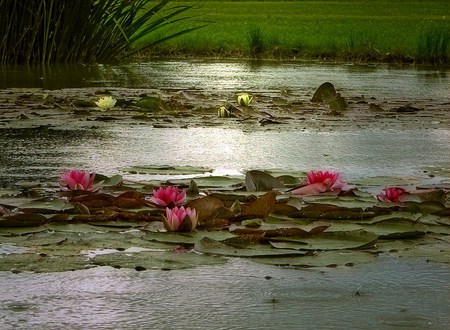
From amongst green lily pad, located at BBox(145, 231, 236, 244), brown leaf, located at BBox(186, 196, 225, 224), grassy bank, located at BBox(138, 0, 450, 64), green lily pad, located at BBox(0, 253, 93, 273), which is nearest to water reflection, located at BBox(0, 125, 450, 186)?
brown leaf, located at BBox(186, 196, 225, 224)

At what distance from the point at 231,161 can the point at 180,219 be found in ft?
5.06

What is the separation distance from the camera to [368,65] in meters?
12.8

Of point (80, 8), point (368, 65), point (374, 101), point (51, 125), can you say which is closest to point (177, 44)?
point (368, 65)

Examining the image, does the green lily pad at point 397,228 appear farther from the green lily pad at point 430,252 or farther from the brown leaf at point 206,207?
the brown leaf at point 206,207

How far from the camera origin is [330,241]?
2.62 meters

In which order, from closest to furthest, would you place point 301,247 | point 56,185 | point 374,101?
point 301,247, point 56,185, point 374,101

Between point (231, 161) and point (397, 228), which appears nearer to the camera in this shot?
point (397, 228)

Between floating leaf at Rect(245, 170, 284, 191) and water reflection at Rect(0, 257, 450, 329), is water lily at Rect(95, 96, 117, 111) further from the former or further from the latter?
water reflection at Rect(0, 257, 450, 329)

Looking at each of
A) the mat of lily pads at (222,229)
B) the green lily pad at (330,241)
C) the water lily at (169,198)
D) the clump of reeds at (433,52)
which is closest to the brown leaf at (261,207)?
the mat of lily pads at (222,229)

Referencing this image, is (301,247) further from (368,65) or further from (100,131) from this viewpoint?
(368,65)

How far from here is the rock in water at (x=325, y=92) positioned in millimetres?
6793

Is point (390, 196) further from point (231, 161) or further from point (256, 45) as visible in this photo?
point (256, 45)

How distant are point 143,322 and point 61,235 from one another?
30.6 inches

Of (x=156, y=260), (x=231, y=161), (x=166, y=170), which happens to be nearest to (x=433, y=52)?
(x=231, y=161)
